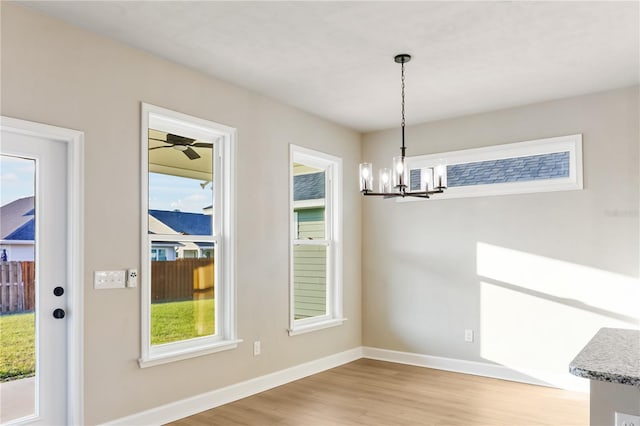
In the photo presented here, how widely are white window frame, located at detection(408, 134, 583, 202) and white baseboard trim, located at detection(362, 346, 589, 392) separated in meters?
1.80

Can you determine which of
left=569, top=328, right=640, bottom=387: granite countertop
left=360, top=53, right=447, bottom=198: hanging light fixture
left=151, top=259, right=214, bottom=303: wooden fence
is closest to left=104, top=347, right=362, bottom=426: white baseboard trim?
left=151, top=259, right=214, bottom=303: wooden fence

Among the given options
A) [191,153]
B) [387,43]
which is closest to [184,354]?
[191,153]

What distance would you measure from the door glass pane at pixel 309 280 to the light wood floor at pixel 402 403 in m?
0.72

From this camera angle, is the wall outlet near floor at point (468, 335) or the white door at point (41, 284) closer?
the white door at point (41, 284)

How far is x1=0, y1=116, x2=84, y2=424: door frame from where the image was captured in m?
3.15

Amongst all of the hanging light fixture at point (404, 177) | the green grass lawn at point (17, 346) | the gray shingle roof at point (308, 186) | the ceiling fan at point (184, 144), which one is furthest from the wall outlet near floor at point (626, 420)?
the gray shingle roof at point (308, 186)

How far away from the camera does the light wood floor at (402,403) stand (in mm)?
3797

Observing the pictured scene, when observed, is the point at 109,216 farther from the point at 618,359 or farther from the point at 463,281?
the point at 463,281

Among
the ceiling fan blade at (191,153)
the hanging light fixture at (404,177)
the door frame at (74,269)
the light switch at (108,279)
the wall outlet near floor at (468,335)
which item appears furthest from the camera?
the wall outlet near floor at (468,335)

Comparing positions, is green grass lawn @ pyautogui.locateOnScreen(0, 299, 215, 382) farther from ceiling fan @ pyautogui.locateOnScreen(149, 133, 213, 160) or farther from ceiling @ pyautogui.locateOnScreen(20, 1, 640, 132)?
ceiling @ pyautogui.locateOnScreen(20, 1, 640, 132)

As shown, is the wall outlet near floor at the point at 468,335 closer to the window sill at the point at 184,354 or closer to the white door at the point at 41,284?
the window sill at the point at 184,354

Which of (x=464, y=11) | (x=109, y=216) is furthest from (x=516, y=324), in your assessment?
(x=109, y=216)

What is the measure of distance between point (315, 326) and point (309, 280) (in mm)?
514

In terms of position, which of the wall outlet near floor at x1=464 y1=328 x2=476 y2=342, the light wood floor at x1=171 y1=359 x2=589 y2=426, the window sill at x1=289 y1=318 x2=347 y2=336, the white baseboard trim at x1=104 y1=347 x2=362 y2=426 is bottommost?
the light wood floor at x1=171 y1=359 x2=589 y2=426
